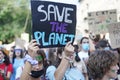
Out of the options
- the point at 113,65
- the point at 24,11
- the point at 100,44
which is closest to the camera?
the point at 113,65

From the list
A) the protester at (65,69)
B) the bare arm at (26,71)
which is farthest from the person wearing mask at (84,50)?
the bare arm at (26,71)

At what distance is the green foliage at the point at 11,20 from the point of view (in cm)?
4147

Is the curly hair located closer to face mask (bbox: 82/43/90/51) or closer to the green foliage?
face mask (bbox: 82/43/90/51)

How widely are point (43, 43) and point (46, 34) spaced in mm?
126

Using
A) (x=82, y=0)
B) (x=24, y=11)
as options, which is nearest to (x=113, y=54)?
(x=82, y=0)

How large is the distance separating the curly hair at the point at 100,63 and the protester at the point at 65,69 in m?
0.81

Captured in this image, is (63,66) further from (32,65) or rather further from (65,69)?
(32,65)

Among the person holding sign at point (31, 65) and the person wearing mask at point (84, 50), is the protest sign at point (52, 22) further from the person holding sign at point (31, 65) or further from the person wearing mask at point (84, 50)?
the person wearing mask at point (84, 50)

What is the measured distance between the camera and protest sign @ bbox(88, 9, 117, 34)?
10750 mm

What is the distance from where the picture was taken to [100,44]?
28.7 feet

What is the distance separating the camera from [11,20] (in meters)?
43.2

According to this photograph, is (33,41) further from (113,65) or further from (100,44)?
(100,44)

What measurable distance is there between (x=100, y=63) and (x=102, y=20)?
21.1ft

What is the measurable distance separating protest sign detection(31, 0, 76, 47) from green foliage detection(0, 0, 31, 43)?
34491 mm
